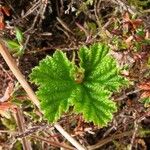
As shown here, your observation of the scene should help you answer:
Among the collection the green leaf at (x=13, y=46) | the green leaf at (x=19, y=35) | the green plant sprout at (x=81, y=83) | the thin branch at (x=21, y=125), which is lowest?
the thin branch at (x=21, y=125)

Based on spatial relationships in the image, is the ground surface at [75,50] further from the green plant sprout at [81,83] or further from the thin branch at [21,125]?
the green plant sprout at [81,83]

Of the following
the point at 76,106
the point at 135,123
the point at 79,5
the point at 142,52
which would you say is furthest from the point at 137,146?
the point at 79,5

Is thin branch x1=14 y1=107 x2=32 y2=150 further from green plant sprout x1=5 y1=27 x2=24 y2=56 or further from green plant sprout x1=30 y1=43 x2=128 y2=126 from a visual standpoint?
green plant sprout x1=30 y1=43 x2=128 y2=126

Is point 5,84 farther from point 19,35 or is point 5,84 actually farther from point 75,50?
point 75,50

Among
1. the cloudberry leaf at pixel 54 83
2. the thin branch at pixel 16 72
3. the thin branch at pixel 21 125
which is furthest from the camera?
the thin branch at pixel 21 125

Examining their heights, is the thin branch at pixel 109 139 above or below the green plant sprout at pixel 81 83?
below

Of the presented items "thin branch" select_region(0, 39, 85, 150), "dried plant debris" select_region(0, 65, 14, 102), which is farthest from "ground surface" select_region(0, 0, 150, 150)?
"thin branch" select_region(0, 39, 85, 150)

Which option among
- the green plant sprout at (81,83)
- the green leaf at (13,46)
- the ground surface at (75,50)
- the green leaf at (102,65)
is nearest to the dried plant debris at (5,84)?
the ground surface at (75,50)
